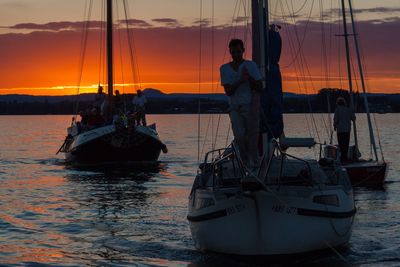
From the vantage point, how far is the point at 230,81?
46.1 ft

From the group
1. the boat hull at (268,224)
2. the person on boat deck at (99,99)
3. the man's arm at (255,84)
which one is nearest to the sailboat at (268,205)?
the boat hull at (268,224)

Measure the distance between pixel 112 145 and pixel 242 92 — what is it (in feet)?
79.3

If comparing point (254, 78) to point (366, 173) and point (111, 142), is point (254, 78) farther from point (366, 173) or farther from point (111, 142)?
point (111, 142)

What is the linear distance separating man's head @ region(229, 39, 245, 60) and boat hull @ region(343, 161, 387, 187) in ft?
39.8

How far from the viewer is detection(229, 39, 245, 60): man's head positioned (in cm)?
1379

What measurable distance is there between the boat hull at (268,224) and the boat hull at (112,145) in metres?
24.1

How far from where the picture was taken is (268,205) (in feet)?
41.9

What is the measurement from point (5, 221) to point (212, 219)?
8.40 metres

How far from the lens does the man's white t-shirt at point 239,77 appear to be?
45.5ft

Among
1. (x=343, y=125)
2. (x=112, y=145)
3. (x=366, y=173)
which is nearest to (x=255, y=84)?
(x=366, y=173)

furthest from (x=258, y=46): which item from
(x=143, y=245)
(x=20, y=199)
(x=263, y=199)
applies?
(x=20, y=199)

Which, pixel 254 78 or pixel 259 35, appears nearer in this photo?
pixel 254 78

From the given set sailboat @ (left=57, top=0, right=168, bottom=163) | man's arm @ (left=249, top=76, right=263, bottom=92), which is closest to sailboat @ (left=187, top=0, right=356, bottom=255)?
man's arm @ (left=249, top=76, right=263, bottom=92)

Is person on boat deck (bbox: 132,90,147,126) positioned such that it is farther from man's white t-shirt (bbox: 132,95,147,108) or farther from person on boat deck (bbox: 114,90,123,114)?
person on boat deck (bbox: 114,90,123,114)
